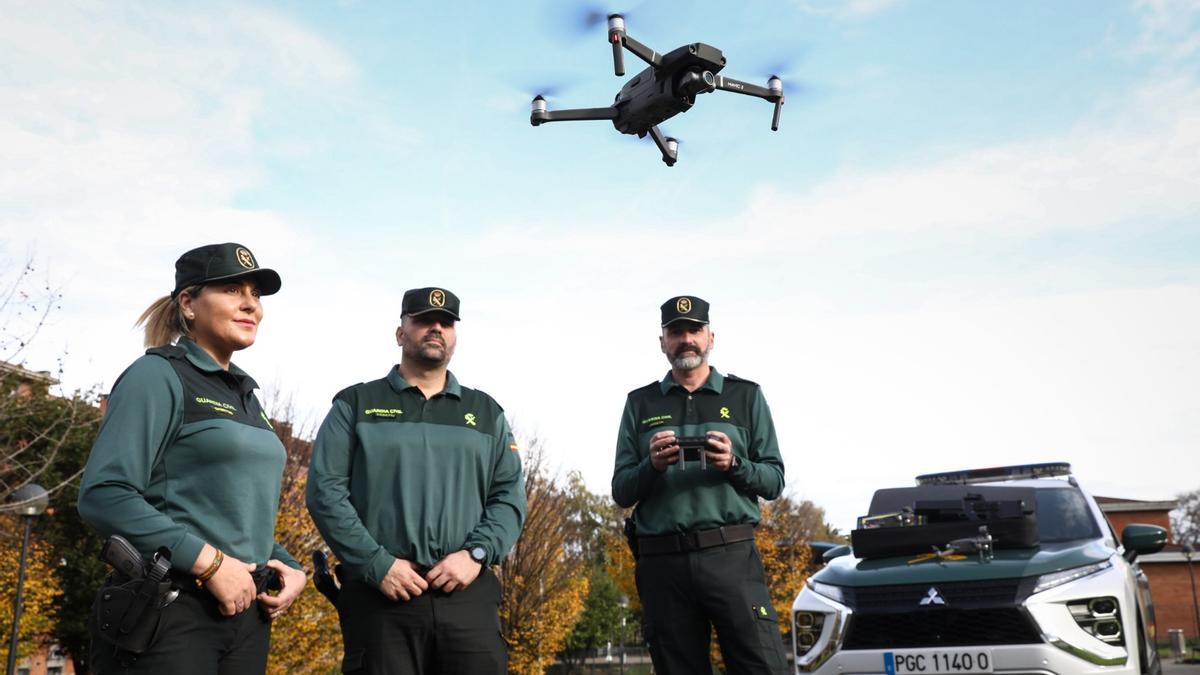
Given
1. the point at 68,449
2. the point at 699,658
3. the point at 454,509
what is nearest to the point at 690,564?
the point at 699,658

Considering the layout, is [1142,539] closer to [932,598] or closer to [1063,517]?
[1063,517]

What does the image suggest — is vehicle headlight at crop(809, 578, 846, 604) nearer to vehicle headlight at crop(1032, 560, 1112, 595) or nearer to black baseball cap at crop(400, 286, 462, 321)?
vehicle headlight at crop(1032, 560, 1112, 595)

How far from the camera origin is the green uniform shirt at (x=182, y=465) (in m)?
3.20

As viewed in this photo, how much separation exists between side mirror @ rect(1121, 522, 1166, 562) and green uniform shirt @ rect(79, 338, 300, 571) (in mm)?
6035

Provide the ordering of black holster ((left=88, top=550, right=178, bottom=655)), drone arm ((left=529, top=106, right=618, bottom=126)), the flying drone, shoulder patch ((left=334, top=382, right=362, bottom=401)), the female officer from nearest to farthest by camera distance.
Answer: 1. black holster ((left=88, top=550, right=178, bottom=655))
2. the female officer
3. shoulder patch ((left=334, top=382, right=362, bottom=401))
4. the flying drone
5. drone arm ((left=529, top=106, right=618, bottom=126))

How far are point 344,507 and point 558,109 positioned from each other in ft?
30.3

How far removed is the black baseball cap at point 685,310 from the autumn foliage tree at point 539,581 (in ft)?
85.9

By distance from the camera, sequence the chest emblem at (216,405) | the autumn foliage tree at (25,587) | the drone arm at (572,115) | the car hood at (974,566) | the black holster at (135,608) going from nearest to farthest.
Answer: the black holster at (135,608), the chest emblem at (216,405), the car hood at (974,566), the drone arm at (572,115), the autumn foliage tree at (25,587)

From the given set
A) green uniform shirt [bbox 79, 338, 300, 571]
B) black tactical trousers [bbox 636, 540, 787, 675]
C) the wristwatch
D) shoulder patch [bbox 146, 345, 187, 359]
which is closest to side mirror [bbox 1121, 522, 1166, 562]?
black tactical trousers [bbox 636, 540, 787, 675]

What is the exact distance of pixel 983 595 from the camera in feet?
19.1

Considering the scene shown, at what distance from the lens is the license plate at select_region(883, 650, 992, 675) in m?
5.62

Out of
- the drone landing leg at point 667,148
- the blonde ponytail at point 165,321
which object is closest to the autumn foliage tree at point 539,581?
the drone landing leg at point 667,148

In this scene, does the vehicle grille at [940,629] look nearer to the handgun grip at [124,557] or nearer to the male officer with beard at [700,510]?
the male officer with beard at [700,510]

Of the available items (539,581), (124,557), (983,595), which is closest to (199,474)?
(124,557)
